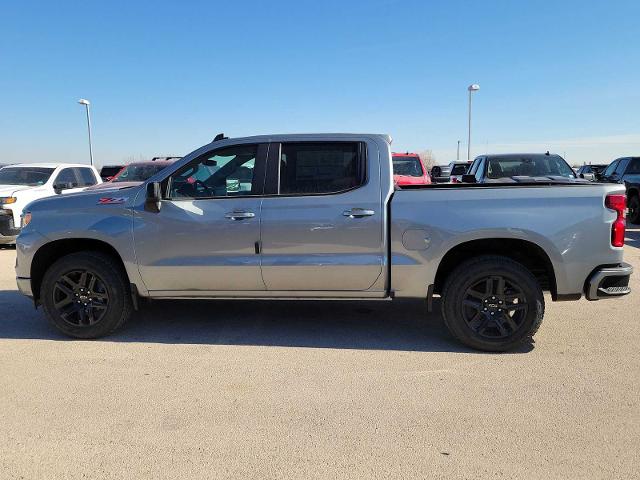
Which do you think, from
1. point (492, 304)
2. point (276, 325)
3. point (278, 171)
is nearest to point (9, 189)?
point (276, 325)

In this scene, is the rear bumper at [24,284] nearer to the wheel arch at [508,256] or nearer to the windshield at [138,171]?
the wheel arch at [508,256]

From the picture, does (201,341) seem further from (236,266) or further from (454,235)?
(454,235)

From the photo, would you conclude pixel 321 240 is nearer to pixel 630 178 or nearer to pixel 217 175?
pixel 217 175

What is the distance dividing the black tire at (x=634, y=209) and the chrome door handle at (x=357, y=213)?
11596mm

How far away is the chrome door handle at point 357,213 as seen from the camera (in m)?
4.16

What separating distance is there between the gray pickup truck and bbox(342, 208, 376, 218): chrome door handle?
1 centimetres

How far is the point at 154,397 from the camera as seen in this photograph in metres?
3.44

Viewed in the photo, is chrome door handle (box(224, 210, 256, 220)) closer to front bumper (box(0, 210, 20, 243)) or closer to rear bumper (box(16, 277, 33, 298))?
rear bumper (box(16, 277, 33, 298))

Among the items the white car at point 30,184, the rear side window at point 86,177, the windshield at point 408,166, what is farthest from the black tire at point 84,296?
the windshield at point 408,166

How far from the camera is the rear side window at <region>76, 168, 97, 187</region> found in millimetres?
10984

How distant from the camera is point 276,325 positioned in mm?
4953

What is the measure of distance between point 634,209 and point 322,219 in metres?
11.9

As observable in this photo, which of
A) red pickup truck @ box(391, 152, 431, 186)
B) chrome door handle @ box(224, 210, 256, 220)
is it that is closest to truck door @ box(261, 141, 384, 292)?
chrome door handle @ box(224, 210, 256, 220)

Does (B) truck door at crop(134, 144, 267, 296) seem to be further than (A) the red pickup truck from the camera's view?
No
